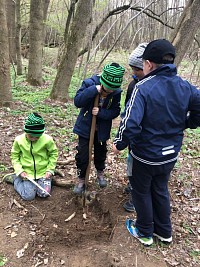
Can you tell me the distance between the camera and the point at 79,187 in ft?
12.5

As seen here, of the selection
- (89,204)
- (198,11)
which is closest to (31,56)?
(198,11)

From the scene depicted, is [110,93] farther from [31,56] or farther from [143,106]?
[31,56]

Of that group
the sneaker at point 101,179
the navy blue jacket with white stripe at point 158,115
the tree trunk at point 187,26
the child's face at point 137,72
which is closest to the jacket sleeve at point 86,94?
the child's face at point 137,72

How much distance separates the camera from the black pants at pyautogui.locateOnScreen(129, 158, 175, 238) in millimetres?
2701

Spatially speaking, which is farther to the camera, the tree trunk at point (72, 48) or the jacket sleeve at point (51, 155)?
the tree trunk at point (72, 48)

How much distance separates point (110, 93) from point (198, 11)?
2.21 meters

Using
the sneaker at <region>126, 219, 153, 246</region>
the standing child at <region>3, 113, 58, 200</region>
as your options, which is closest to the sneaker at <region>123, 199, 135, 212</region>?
the sneaker at <region>126, 219, 153, 246</region>

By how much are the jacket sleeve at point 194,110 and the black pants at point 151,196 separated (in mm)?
446

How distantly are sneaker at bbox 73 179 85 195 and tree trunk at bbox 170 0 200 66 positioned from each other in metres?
2.64

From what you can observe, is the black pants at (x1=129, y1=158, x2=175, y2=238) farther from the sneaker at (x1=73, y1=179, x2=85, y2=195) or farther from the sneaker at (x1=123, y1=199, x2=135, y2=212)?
the sneaker at (x1=73, y1=179, x2=85, y2=195)

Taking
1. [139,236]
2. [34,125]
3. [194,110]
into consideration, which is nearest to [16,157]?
[34,125]

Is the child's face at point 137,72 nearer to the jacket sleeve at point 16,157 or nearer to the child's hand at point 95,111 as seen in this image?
the child's hand at point 95,111

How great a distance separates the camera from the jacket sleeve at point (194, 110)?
2.54m

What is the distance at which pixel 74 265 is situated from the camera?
2.77m
